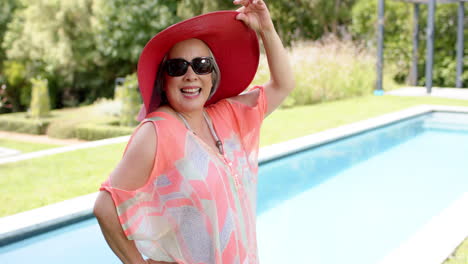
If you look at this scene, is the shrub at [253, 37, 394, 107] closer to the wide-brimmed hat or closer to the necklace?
the wide-brimmed hat

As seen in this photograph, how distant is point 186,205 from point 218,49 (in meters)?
0.59

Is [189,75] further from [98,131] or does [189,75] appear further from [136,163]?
[98,131]

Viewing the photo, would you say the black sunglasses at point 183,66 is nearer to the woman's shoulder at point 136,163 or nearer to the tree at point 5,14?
the woman's shoulder at point 136,163

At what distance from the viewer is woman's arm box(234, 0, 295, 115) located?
1771 mm

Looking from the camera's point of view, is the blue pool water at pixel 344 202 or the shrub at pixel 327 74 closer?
the blue pool water at pixel 344 202

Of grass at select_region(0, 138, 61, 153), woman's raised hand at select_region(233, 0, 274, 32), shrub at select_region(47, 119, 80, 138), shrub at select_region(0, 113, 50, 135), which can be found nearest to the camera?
woman's raised hand at select_region(233, 0, 274, 32)

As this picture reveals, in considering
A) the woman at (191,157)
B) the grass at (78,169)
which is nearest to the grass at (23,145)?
the grass at (78,169)

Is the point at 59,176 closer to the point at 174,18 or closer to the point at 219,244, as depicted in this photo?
the point at 219,244

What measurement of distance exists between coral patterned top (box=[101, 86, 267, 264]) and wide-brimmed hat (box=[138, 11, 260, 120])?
13cm

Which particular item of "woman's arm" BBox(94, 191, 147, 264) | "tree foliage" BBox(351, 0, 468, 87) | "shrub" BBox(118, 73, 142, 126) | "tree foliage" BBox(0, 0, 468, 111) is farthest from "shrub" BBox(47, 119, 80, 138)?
"tree foliage" BBox(351, 0, 468, 87)

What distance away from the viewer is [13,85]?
59.8 ft

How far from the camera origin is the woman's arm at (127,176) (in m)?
1.40

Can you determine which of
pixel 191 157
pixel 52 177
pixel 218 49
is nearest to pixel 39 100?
pixel 52 177

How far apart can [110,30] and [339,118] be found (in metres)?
10.8
